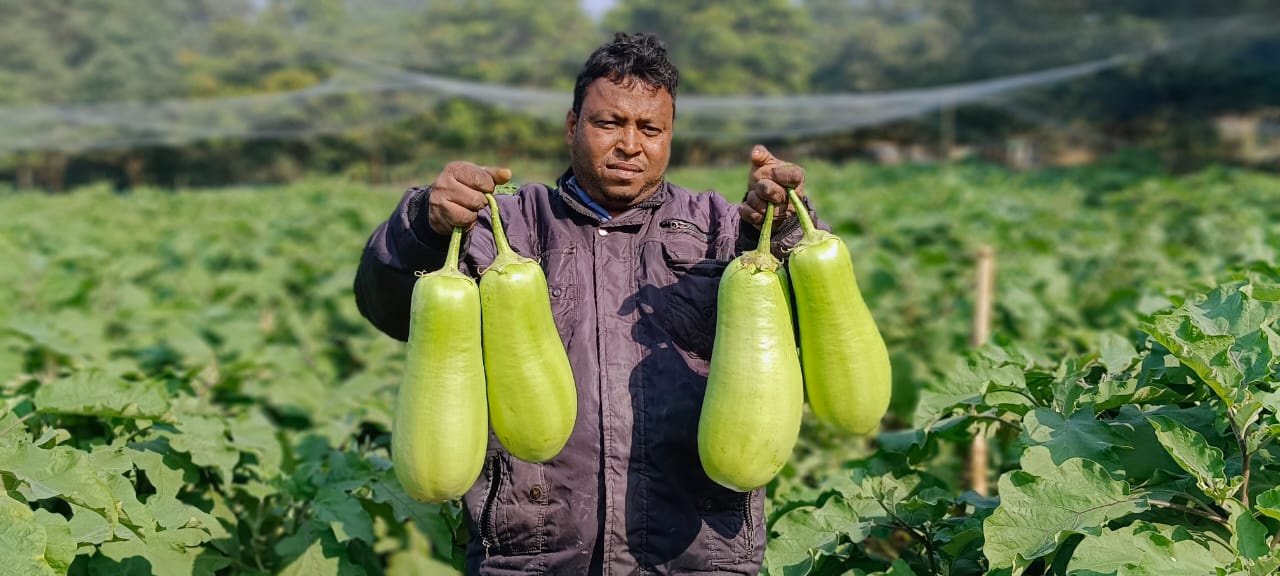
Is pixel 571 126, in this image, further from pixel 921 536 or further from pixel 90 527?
pixel 90 527

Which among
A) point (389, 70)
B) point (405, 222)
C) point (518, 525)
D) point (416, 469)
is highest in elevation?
point (405, 222)

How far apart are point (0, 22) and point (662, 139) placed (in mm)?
39784

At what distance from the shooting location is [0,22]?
1401 inches

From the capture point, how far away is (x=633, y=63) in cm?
240

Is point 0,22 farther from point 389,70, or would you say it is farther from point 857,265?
point 857,265

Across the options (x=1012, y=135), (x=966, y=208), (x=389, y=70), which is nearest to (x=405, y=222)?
(x=966, y=208)

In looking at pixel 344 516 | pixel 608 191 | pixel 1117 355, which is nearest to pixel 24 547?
pixel 344 516

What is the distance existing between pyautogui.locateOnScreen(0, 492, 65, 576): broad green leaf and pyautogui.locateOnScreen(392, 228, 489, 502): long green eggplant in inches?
25.8

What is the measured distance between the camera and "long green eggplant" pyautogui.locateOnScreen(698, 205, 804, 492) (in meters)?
2.02

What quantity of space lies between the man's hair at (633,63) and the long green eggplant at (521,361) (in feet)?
1.62

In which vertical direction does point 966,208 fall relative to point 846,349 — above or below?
below

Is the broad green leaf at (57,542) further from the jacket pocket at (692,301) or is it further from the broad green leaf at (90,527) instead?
the jacket pocket at (692,301)

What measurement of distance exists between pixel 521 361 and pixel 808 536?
32.9 inches

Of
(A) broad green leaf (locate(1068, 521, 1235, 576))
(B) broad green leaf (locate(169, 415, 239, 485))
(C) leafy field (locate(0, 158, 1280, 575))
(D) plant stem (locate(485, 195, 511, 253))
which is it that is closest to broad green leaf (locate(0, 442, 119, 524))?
(C) leafy field (locate(0, 158, 1280, 575))
